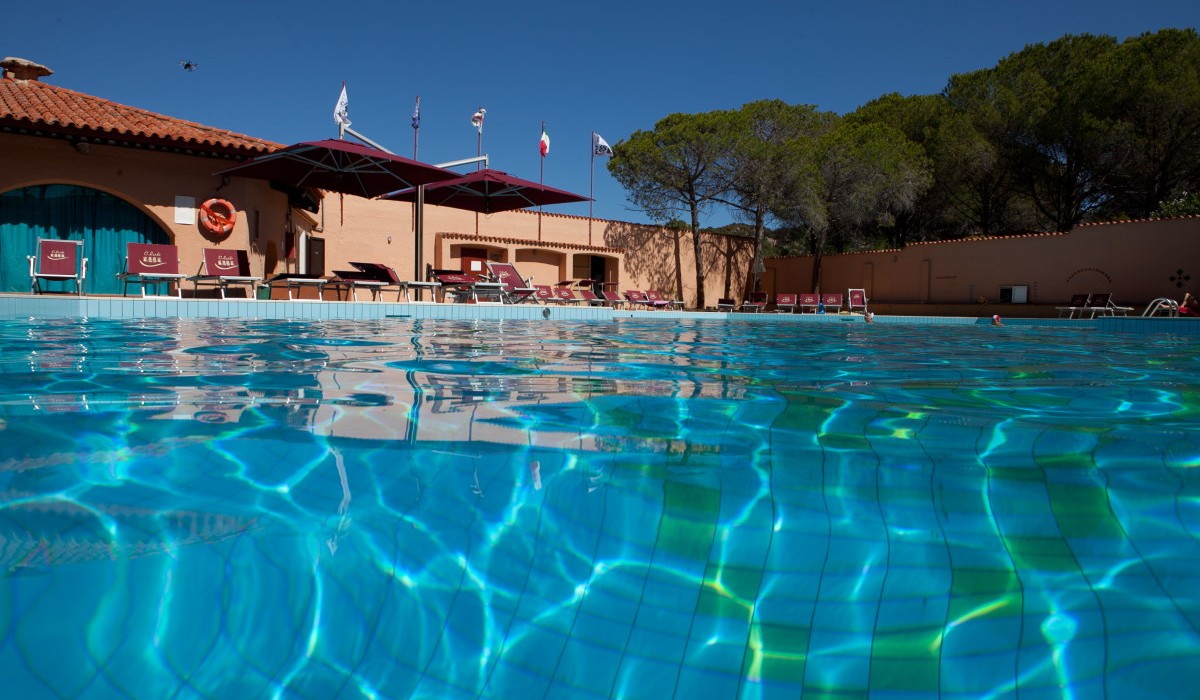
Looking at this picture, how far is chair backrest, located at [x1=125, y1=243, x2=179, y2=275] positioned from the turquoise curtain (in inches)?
46.3

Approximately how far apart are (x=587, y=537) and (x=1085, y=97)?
84.8 ft

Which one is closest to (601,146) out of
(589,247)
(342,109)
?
(589,247)

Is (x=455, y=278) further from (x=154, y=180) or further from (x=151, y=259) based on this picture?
(x=154, y=180)

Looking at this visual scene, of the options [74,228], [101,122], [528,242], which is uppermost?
[101,122]

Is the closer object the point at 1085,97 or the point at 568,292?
the point at 568,292

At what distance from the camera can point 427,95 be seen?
69.8 feet

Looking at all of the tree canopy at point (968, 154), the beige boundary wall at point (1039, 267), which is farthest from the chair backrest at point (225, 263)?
the beige boundary wall at point (1039, 267)

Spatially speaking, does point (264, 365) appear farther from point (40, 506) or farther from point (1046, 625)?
point (1046, 625)

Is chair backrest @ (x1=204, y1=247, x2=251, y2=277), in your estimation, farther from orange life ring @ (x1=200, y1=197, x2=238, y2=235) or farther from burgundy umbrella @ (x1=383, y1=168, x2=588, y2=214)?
burgundy umbrella @ (x1=383, y1=168, x2=588, y2=214)

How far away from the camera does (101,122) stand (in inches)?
402

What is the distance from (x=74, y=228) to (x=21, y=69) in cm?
434

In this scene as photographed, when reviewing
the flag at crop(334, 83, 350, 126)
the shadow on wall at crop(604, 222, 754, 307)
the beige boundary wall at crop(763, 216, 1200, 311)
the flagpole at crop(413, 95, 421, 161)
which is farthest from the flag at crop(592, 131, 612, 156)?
the flag at crop(334, 83, 350, 126)

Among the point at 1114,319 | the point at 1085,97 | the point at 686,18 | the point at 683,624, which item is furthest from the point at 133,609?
the point at 1085,97

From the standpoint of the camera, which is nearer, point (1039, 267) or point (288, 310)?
point (288, 310)
